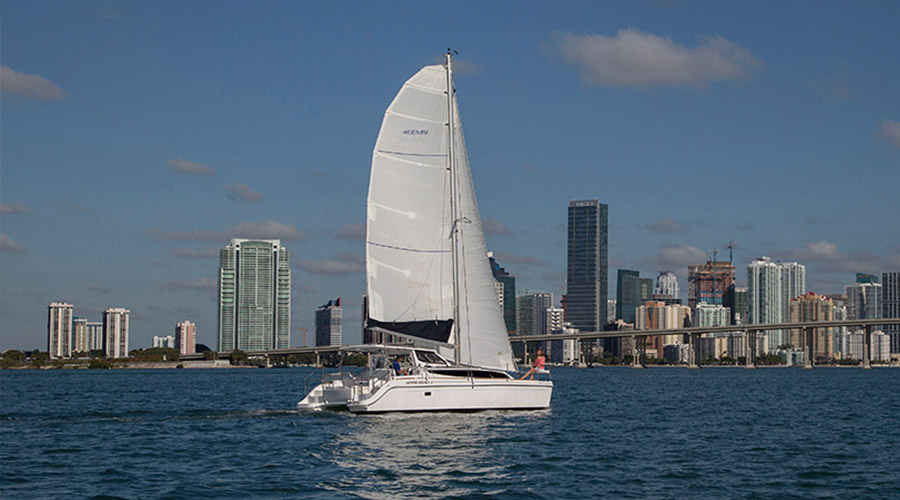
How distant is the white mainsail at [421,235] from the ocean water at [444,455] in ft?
12.1

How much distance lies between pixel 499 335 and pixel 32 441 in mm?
15757

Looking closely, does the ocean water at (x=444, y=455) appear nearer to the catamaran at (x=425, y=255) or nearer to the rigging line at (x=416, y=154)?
the catamaran at (x=425, y=255)

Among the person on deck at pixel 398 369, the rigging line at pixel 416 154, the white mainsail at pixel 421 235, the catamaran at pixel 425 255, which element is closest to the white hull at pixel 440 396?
the catamaran at pixel 425 255

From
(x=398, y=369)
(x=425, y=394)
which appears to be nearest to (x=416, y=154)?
(x=398, y=369)

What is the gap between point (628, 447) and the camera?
1038 inches

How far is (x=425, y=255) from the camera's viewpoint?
1345 inches

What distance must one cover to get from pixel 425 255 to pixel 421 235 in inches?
28.2

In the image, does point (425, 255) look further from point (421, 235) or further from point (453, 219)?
point (453, 219)

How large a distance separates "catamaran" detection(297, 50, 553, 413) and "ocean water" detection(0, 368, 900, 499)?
231 centimetres

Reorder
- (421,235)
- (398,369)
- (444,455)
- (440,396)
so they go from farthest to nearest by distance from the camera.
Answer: (421,235) < (398,369) < (440,396) < (444,455)

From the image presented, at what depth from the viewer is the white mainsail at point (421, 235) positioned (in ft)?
111

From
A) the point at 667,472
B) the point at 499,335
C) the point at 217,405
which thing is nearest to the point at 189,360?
the point at 217,405

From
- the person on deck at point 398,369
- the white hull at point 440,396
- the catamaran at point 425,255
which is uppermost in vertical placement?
the catamaran at point 425,255

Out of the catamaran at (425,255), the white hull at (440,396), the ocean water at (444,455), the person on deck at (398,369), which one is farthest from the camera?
the catamaran at (425,255)
